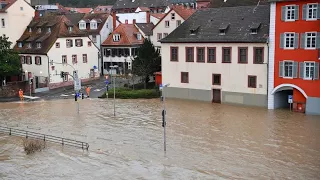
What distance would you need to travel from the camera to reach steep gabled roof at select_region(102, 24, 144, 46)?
7688 centimetres

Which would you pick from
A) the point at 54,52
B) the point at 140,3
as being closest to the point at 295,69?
the point at 54,52

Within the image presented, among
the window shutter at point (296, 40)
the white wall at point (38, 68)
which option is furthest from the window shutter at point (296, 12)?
the white wall at point (38, 68)

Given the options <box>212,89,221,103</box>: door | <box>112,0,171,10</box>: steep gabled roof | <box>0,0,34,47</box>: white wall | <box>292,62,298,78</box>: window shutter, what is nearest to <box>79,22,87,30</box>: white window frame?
<box>0,0,34,47</box>: white wall

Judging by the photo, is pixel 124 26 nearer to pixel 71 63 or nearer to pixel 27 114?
pixel 71 63

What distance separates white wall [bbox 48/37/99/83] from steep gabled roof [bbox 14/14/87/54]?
0.84m

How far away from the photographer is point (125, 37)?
77125mm

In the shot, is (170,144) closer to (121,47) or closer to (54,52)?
(54,52)

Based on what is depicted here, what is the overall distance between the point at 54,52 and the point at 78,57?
4.60m

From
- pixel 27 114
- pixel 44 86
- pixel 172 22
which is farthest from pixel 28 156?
pixel 172 22

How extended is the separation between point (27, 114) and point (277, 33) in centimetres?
2569

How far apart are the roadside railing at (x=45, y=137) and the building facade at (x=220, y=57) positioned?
2072 centimetres

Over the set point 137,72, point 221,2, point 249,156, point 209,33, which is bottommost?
point 249,156

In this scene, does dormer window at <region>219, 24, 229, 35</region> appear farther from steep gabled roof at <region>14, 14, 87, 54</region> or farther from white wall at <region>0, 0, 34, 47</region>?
white wall at <region>0, 0, 34, 47</region>

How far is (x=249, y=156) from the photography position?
3183cm
